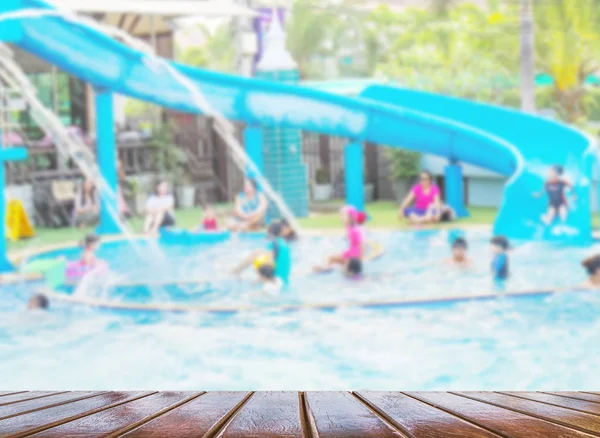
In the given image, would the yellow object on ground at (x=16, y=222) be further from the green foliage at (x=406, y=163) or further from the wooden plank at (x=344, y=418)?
the wooden plank at (x=344, y=418)

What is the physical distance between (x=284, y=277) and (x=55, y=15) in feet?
12.2

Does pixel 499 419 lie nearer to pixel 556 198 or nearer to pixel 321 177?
pixel 556 198

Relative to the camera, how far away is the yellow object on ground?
34.6ft

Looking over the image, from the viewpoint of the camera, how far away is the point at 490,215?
1218cm

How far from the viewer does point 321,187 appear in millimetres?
14562

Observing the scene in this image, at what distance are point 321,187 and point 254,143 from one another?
3.33 metres

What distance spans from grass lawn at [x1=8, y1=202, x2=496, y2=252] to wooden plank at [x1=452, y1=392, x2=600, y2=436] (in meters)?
8.26

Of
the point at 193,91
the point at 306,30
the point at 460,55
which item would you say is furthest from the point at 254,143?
the point at 306,30

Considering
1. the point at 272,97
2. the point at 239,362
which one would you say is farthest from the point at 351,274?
the point at 272,97

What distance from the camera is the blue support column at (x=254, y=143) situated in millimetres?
11305

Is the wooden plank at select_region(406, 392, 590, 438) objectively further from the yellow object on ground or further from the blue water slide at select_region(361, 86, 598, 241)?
the yellow object on ground

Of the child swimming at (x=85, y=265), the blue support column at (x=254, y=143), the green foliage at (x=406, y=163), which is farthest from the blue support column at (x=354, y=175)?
the child swimming at (x=85, y=265)

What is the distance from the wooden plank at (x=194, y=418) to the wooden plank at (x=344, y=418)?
0.61ft

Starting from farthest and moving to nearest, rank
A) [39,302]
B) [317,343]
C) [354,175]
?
[354,175]
[39,302]
[317,343]
